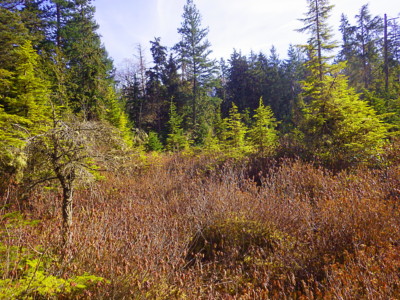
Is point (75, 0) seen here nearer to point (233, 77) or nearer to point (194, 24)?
point (194, 24)

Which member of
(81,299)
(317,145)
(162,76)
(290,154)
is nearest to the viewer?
(81,299)

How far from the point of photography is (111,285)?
216cm

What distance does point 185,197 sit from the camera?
5363mm

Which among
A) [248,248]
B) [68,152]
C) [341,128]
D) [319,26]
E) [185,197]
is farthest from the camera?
[319,26]

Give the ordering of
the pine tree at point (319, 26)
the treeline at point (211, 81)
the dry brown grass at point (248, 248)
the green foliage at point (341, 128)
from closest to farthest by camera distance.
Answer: the dry brown grass at point (248, 248) < the green foliage at point (341, 128) < the pine tree at point (319, 26) < the treeline at point (211, 81)

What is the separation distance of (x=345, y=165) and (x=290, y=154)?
7.03ft

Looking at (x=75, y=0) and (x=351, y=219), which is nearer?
(x=351, y=219)

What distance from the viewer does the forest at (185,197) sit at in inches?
89.8

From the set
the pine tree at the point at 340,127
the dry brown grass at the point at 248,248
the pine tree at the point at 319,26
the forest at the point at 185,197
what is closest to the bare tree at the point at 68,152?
the forest at the point at 185,197

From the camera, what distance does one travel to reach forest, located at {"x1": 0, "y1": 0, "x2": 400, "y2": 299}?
7.48ft

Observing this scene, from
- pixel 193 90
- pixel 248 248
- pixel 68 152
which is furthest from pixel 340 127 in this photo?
pixel 193 90

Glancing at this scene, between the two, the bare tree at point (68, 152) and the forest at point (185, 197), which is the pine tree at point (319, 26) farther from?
the bare tree at point (68, 152)

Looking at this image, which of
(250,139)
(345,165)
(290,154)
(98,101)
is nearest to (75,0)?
(98,101)

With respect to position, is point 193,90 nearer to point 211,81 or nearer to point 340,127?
point 211,81
